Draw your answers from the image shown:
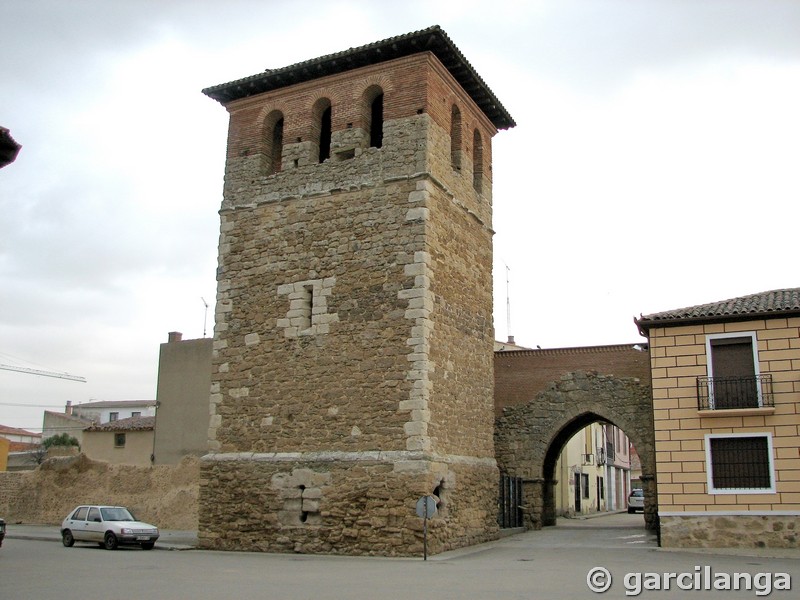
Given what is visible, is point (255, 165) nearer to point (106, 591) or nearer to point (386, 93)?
point (386, 93)

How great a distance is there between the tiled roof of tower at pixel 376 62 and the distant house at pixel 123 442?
593 inches

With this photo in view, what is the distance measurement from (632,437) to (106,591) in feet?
47.0

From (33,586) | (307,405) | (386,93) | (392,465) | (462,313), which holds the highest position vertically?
(386,93)

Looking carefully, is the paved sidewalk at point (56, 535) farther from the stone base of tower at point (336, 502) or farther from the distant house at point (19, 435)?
the distant house at point (19, 435)

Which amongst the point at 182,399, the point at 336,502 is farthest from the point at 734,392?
the point at 182,399

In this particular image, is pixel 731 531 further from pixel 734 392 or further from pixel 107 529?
pixel 107 529

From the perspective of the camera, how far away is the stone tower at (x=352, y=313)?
15.5 m

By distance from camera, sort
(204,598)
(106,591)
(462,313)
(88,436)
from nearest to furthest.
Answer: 1. (204,598)
2. (106,591)
3. (462,313)
4. (88,436)

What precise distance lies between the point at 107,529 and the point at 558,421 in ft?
37.9

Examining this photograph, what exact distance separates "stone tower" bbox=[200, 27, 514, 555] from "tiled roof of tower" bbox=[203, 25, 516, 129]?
44 mm

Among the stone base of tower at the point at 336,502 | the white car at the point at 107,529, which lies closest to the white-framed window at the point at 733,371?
the stone base of tower at the point at 336,502

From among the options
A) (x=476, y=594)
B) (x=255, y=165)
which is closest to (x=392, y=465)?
(x=476, y=594)

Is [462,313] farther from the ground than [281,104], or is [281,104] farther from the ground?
[281,104]

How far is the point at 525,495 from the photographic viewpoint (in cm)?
2195
